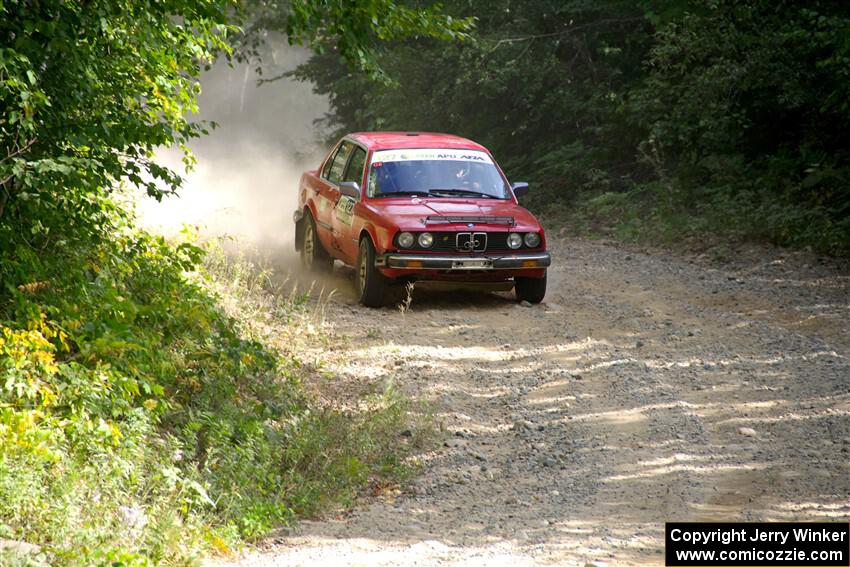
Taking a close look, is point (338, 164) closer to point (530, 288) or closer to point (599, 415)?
point (530, 288)

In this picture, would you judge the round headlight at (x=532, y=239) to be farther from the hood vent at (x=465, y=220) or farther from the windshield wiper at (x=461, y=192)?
the windshield wiper at (x=461, y=192)

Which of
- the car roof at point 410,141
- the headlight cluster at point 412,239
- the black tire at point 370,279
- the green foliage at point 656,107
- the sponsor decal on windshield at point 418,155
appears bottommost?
the black tire at point 370,279

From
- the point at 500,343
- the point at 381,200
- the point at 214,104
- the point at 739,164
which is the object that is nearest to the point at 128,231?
the point at 381,200

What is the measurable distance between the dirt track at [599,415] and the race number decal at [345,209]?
2.82 ft

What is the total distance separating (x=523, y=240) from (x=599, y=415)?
3.79 metres

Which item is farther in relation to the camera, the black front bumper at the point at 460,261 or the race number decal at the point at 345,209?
the race number decal at the point at 345,209

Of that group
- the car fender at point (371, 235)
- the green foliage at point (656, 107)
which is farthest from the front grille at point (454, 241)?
the green foliage at point (656, 107)

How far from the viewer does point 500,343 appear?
33.6 feet

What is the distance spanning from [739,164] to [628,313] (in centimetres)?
708

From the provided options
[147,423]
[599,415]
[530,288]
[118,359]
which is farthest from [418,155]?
[147,423]

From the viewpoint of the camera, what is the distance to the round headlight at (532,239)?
11525 millimetres

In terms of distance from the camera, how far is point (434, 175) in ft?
40.2

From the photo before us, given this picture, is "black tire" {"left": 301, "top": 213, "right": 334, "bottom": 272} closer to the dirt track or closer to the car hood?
the dirt track

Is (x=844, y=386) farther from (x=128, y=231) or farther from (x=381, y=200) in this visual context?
(x=128, y=231)
